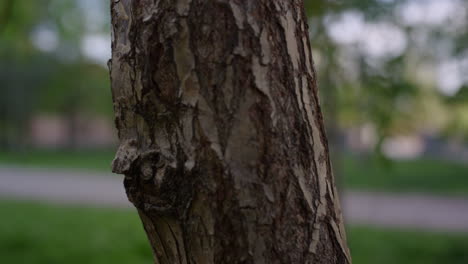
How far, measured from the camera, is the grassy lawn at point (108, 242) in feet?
22.3

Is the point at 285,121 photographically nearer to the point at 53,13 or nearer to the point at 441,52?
the point at 441,52

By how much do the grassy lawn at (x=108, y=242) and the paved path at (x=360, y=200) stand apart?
4.94ft

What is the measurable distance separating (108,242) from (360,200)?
710 centimetres

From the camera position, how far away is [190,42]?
1104 millimetres

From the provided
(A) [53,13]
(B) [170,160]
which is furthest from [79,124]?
(B) [170,160]

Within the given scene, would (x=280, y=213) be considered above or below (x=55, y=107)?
below

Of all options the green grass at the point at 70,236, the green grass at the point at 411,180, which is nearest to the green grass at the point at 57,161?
the green grass at the point at 411,180

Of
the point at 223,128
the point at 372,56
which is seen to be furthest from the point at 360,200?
the point at 223,128

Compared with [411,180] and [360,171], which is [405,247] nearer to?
[411,180]

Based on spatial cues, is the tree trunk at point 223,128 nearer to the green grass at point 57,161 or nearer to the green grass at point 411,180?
the green grass at point 411,180

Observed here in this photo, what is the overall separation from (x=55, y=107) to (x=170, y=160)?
3248cm

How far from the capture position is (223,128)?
1.11 meters

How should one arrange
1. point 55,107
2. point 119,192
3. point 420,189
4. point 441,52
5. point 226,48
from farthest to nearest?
point 55,107, point 420,189, point 119,192, point 441,52, point 226,48

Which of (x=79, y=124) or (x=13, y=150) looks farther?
(x=79, y=124)
